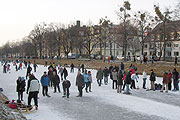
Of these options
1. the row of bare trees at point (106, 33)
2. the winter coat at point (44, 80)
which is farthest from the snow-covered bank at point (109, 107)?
the row of bare trees at point (106, 33)

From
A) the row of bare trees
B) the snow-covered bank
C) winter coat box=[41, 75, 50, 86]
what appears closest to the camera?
the snow-covered bank

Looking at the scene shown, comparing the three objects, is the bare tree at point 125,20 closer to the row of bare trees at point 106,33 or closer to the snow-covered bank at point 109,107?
the row of bare trees at point 106,33

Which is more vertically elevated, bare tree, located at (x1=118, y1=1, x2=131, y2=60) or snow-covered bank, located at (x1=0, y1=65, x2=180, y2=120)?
bare tree, located at (x1=118, y1=1, x2=131, y2=60)

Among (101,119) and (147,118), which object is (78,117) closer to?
(101,119)

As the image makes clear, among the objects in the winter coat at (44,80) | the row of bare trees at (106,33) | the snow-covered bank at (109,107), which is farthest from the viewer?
the row of bare trees at (106,33)

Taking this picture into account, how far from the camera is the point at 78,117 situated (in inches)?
387

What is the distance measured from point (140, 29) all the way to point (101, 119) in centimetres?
3468

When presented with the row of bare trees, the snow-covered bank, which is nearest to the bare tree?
the row of bare trees

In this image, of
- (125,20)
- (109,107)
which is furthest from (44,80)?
(125,20)

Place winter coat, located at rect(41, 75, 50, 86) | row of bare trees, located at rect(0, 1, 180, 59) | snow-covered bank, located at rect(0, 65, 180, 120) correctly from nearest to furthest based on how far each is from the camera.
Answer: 1. snow-covered bank, located at rect(0, 65, 180, 120)
2. winter coat, located at rect(41, 75, 50, 86)
3. row of bare trees, located at rect(0, 1, 180, 59)

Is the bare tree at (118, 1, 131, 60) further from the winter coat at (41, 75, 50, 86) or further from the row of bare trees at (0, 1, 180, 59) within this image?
the winter coat at (41, 75, 50, 86)

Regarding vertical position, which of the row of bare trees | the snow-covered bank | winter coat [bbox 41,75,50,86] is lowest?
the snow-covered bank

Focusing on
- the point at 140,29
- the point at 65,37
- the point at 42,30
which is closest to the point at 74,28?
the point at 65,37

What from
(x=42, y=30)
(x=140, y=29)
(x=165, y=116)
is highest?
(x=42, y=30)
